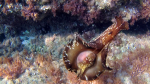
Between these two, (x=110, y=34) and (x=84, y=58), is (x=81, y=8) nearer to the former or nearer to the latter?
(x=110, y=34)

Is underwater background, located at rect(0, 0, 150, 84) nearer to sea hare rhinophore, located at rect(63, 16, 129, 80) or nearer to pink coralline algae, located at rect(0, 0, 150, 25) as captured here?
pink coralline algae, located at rect(0, 0, 150, 25)

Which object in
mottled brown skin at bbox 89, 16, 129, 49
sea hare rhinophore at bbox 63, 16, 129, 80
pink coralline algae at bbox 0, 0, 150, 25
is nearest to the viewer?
sea hare rhinophore at bbox 63, 16, 129, 80

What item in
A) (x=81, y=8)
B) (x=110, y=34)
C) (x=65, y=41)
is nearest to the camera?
(x=110, y=34)

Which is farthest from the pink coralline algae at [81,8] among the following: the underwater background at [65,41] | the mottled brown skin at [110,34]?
the mottled brown skin at [110,34]

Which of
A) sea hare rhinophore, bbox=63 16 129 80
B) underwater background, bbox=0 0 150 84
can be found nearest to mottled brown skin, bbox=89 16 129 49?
sea hare rhinophore, bbox=63 16 129 80

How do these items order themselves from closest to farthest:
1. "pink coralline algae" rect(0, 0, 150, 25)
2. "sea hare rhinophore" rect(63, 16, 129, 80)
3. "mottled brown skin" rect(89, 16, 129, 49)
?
1. "sea hare rhinophore" rect(63, 16, 129, 80)
2. "mottled brown skin" rect(89, 16, 129, 49)
3. "pink coralline algae" rect(0, 0, 150, 25)

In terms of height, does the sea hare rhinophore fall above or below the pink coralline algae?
below

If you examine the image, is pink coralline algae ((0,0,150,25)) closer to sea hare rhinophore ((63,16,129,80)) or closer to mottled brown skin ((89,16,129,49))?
mottled brown skin ((89,16,129,49))

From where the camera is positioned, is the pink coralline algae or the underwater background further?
the pink coralline algae

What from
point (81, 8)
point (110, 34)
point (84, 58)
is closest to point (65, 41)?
point (81, 8)
